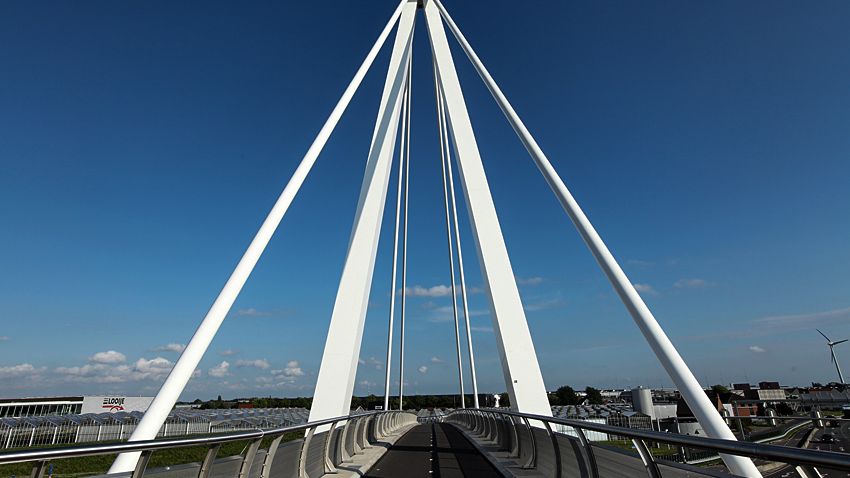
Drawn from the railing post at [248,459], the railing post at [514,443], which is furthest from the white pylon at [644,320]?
the railing post at [248,459]

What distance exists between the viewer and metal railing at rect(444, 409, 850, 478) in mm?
2141

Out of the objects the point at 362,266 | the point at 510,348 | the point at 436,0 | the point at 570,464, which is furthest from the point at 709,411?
the point at 436,0

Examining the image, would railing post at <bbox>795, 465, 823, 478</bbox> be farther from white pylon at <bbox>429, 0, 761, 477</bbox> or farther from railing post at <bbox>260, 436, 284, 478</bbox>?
railing post at <bbox>260, 436, 284, 478</bbox>

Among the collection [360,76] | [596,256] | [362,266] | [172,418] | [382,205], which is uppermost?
[360,76]

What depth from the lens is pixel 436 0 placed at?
20.0m

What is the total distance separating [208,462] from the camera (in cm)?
404

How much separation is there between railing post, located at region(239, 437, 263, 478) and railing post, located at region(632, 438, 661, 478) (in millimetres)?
3458

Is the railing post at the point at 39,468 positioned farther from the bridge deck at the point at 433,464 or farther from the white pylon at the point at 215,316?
the bridge deck at the point at 433,464

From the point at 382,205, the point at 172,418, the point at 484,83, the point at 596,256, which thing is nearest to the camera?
the point at 596,256

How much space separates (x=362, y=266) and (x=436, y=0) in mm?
11430

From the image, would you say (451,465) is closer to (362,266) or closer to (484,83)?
(362,266)

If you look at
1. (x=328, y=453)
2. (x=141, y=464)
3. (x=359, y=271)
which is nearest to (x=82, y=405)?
(x=359, y=271)

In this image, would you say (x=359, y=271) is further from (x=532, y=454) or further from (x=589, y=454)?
(x=589, y=454)

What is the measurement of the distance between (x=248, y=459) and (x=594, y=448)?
11.1 ft
